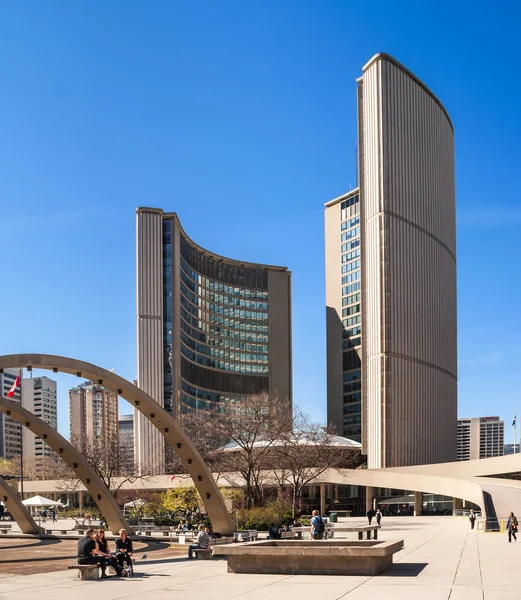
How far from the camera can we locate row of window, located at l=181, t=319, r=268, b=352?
447ft

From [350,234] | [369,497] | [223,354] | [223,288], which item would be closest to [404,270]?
[369,497]

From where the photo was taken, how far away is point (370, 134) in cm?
10194

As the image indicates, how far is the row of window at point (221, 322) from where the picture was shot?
132950 millimetres

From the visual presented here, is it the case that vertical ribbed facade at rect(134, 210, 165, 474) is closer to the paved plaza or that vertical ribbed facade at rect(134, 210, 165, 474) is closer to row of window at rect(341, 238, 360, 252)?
row of window at rect(341, 238, 360, 252)

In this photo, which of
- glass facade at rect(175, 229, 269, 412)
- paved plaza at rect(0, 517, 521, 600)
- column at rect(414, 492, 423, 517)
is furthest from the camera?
glass facade at rect(175, 229, 269, 412)

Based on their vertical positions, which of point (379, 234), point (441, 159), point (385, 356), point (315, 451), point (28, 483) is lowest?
point (28, 483)

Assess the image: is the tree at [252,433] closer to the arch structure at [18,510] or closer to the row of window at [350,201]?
the arch structure at [18,510]

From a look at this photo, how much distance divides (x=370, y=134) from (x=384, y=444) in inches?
1472

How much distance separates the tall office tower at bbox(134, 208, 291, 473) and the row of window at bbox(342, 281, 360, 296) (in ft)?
63.9

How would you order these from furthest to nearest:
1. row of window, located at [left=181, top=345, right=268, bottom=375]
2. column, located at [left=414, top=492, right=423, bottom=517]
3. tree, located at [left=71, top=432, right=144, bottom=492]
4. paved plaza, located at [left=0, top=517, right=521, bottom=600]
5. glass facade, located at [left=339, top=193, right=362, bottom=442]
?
row of window, located at [left=181, top=345, right=268, bottom=375] → glass facade, located at [left=339, top=193, right=362, bottom=442] → column, located at [left=414, top=492, right=423, bottom=517] → tree, located at [left=71, top=432, right=144, bottom=492] → paved plaza, located at [left=0, top=517, right=521, bottom=600]

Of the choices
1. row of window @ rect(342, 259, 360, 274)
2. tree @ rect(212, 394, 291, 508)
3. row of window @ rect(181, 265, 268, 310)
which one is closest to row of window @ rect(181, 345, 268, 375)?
row of window @ rect(181, 265, 268, 310)

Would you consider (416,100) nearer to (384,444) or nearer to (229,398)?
(384,444)

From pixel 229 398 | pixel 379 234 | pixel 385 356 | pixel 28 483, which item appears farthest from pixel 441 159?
pixel 28 483

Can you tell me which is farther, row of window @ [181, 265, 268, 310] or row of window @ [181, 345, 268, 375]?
row of window @ [181, 265, 268, 310]
